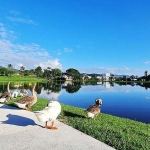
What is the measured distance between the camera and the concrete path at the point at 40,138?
5.52 metres

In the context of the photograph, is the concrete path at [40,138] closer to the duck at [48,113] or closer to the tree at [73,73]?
the duck at [48,113]

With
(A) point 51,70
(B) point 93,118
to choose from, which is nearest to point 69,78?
(A) point 51,70

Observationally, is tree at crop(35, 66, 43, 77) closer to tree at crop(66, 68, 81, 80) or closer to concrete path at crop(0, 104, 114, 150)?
tree at crop(66, 68, 81, 80)

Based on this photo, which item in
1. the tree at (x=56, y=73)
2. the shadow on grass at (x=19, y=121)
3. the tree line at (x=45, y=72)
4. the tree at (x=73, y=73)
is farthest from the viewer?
the tree at (x=73, y=73)

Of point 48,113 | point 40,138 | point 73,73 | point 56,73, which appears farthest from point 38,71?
point 40,138

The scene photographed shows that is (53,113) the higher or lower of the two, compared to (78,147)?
higher

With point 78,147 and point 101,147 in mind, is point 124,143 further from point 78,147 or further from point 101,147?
point 78,147

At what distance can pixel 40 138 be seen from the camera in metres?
6.21

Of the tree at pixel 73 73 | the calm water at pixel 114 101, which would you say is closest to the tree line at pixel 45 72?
the tree at pixel 73 73

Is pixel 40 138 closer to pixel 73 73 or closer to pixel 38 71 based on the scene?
pixel 38 71

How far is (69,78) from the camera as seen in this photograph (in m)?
175

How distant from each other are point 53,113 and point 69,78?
550 feet

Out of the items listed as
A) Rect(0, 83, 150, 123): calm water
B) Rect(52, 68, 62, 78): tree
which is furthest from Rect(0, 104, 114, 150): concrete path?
Rect(52, 68, 62, 78): tree

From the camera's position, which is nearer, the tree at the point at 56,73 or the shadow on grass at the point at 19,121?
the shadow on grass at the point at 19,121
